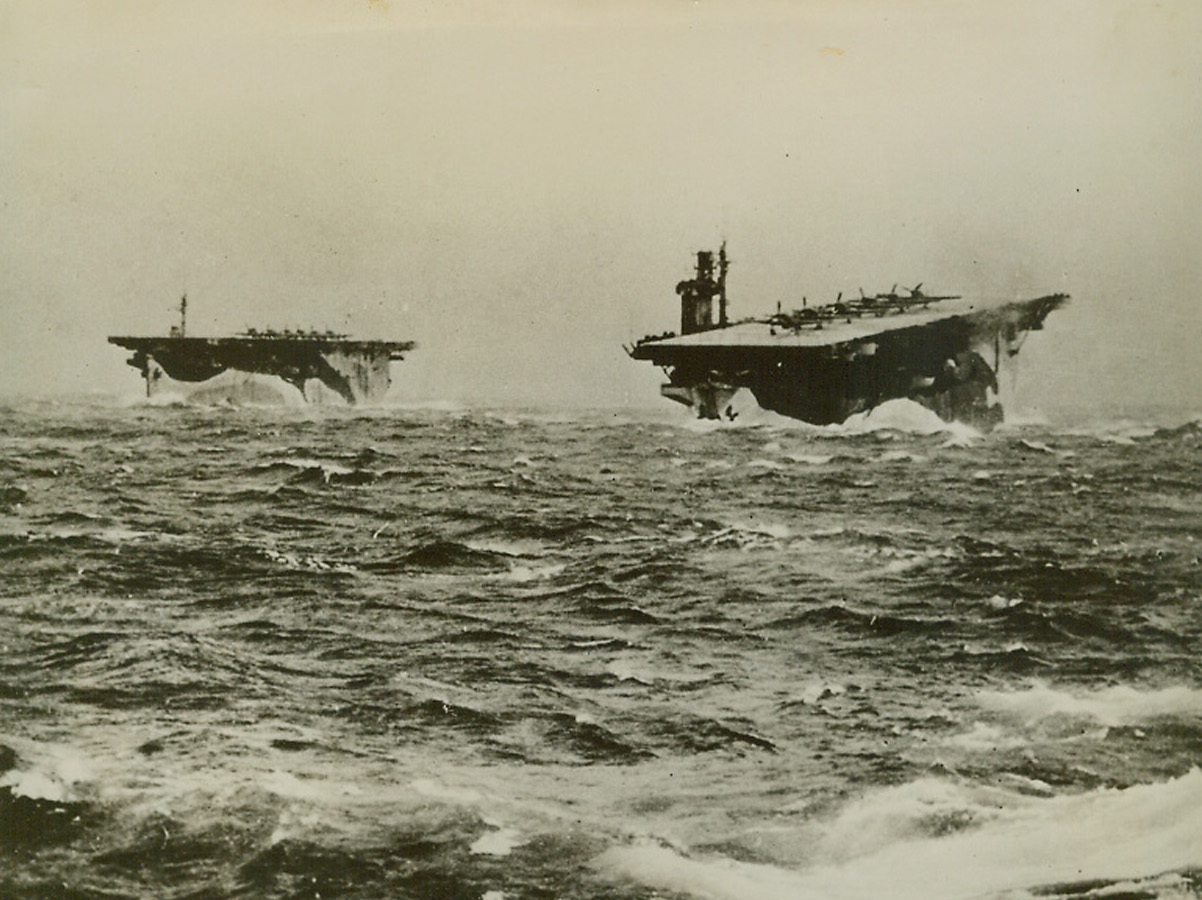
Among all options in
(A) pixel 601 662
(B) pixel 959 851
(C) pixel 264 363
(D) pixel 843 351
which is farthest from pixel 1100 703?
(C) pixel 264 363

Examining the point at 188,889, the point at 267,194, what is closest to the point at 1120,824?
the point at 188,889

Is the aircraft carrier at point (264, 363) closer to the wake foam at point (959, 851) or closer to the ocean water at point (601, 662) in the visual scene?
the ocean water at point (601, 662)

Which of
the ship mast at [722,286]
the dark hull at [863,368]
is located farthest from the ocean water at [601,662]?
the ship mast at [722,286]


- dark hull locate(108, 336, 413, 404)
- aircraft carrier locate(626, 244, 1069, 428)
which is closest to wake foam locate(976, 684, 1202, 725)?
aircraft carrier locate(626, 244, 1069, 428)

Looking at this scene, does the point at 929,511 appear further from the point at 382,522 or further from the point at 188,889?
the point at 188,889

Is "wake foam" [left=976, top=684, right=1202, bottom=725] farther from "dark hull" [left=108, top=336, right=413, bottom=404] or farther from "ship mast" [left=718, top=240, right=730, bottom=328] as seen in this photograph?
"dark hull" [left=108, top=336, right=413, bottom=404]

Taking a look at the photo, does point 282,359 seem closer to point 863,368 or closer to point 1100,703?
point 863,368
